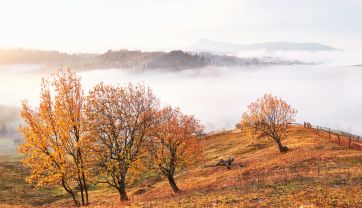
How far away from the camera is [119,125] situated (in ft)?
161

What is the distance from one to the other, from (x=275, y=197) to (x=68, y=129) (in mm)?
24347

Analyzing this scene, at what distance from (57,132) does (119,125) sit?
8739mm

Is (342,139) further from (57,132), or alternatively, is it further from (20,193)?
(20,193)

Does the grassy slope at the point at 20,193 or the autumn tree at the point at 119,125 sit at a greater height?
the autumn tree at the point at 119,125

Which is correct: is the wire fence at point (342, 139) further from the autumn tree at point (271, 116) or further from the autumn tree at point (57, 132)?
the autumn tree at point (57, 132)

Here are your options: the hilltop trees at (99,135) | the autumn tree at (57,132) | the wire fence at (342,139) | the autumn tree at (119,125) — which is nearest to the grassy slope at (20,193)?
the hilltop trees at (99,135)

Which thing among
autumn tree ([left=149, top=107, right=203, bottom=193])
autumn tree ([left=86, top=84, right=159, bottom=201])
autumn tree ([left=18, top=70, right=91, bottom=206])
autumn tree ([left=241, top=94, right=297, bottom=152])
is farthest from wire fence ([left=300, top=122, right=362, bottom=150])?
autumn tree ([left=18, top=70, right=91, bottom=206])

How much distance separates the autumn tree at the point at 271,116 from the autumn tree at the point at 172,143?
1198 inches

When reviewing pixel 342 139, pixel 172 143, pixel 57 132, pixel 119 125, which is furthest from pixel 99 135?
pixel 342 139

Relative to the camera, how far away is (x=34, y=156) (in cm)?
4144

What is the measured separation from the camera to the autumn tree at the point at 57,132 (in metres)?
41.7

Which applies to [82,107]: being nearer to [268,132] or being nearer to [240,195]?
[240,195]

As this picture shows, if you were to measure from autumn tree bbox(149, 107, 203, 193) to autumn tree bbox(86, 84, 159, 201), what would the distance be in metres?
2.20

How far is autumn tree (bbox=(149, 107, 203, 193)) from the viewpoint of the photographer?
5355 cm
